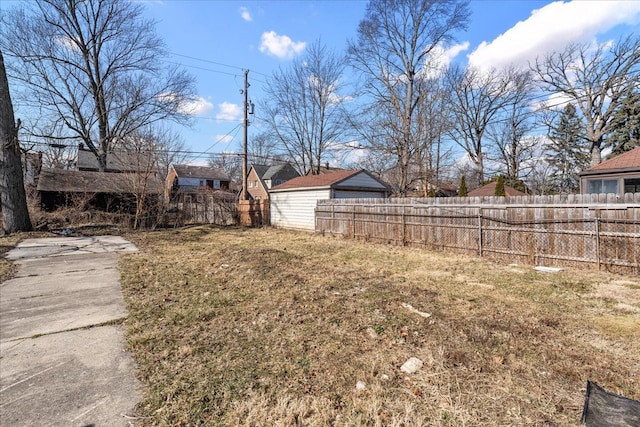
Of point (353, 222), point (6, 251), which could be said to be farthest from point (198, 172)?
point (353, 222)

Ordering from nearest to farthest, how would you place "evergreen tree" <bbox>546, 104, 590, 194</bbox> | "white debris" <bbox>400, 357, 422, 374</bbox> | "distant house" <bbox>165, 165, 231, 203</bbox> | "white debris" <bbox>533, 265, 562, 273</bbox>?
1. "white debris" <bbox>400, 357, 422, 374</bbox>
2. "white debris" <bbox>533, 265, 562, 273</bbox>
3. "evergreen tree" <bbox>546, 104, 590, 194</bbox>
4. "distant house" <bbox>165, 165, 231, 203</bbox>

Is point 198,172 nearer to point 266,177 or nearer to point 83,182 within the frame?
point 266,177

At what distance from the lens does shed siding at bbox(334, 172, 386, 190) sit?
14.0m

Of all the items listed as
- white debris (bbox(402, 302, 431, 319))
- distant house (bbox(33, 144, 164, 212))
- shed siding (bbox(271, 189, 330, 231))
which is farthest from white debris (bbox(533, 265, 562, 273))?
distant house (bbox(33, 144, 164, 212))

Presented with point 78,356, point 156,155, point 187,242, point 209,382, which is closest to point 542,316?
point 209,382

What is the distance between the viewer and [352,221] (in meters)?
11.4

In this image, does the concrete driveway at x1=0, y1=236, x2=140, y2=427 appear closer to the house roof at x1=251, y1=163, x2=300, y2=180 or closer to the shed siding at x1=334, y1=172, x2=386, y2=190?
the shed siding at x1=334, y1=172, x2=386, y2=190

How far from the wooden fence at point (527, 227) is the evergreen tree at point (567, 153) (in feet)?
73.0

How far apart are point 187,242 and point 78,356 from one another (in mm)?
7899

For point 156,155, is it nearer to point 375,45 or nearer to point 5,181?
point 5,181

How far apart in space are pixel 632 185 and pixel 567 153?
678 inches

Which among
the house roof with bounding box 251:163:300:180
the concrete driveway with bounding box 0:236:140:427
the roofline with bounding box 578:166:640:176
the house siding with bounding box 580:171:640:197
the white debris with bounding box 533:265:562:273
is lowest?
the white debris with bounding box 533:265:562:273

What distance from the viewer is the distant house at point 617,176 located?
1088cm

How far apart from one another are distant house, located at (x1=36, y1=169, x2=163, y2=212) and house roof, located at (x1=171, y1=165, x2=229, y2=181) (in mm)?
17617
